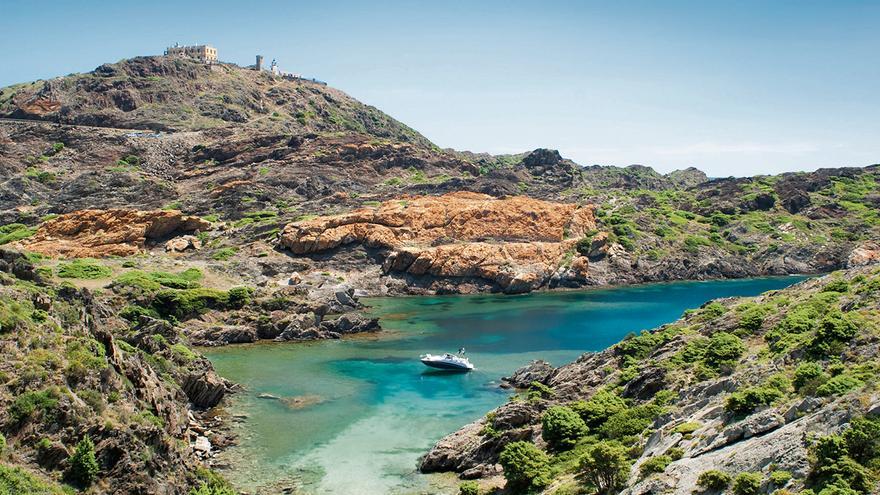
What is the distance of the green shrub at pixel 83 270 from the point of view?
331 ft

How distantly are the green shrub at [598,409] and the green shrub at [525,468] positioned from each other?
6.27 metres

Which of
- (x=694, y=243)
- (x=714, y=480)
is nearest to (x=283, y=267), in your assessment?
(x=694, y=243)

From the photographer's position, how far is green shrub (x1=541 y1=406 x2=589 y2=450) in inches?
1533

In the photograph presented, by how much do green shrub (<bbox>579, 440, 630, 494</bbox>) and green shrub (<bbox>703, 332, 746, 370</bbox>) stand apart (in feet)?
49.1

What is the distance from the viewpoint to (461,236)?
145875 mm

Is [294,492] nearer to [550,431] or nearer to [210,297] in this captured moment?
[550,431]

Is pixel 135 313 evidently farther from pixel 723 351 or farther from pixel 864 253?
pixel 864 253

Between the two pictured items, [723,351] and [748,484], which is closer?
[748,484]

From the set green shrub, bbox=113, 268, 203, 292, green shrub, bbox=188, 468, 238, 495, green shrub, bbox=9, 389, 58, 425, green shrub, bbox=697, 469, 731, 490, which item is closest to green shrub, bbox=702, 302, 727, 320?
green shrub, bbox=697, 469, 731, 490

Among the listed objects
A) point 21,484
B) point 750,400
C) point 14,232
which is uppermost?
point 14,232

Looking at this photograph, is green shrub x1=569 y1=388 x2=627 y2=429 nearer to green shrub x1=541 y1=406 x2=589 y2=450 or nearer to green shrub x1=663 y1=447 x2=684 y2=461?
green shrub x1=541 y1=406 x2=589 y2=450

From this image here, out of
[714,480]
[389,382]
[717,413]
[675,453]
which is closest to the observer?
[714,480]

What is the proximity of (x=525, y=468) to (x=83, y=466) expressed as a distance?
68.8ft

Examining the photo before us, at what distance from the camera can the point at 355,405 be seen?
5781cm
